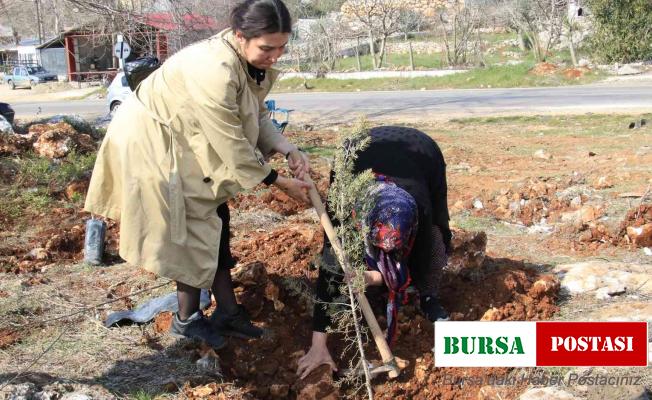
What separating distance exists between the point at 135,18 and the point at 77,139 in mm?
2013

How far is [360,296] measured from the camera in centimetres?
280

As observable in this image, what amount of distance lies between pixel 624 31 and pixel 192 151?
2176cm

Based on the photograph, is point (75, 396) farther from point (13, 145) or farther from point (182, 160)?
point (13, 145)

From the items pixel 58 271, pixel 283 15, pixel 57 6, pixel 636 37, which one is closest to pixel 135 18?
pixel 57 6

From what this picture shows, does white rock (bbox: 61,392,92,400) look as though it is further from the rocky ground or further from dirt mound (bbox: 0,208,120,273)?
dirt mound (bbox: 0,208,120,273)

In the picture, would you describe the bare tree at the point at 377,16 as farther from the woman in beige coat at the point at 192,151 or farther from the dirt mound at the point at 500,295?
the woman in beige coat at the point at 192,151

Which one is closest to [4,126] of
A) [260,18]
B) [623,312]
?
[260,18]

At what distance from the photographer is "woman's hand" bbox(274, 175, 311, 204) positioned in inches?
112

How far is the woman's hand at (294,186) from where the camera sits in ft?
9.35

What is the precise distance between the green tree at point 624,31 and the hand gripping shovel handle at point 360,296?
69.2 ft

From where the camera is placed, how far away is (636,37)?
2122 cm

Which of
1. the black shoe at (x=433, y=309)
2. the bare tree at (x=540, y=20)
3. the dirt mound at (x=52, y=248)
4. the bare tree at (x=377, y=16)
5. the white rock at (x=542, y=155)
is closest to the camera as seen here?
the black shoe at (x=433, y=309)

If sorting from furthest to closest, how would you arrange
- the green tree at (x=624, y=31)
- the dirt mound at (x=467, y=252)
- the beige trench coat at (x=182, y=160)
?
the green tree at (x=624, y=31) → the dirt mound at (x=467, y=252) → the beige trench coat at (x=182, y=160)

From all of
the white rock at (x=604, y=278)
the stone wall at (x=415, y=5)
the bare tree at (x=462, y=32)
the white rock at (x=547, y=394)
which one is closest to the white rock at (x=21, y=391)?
the white rock at (x=547, y=394)
